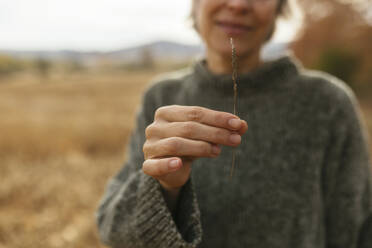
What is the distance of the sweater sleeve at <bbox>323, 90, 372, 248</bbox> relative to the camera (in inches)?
50.5

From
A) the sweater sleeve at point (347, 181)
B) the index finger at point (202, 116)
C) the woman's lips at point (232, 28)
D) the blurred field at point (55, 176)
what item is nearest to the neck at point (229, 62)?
the woman's lips at point (232, 28)

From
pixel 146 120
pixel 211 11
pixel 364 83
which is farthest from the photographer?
pixel 364 83

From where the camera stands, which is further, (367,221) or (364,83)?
(364,83)

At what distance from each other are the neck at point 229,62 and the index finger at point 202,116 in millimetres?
587

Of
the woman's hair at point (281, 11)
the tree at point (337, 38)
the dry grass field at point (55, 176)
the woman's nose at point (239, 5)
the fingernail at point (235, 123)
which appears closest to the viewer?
the fingernail at point (235, 123)

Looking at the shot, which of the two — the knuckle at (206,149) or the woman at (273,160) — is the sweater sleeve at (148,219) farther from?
the knuckle at (206,149)

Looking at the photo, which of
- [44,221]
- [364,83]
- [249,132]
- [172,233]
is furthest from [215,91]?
[364,83]

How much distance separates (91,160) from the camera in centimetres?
488

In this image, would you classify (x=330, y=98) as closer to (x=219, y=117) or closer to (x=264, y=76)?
(x=264, y=76)

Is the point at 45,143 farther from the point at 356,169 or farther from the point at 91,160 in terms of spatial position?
the point at 356,169

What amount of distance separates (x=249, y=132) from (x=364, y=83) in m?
11.9

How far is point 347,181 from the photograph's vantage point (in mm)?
1294

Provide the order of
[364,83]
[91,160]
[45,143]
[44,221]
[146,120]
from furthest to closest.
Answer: [364,83] < [45,143] < [91,160] < [44,221] < [146,120]

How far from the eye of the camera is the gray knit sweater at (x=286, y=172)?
1249 millimetres
